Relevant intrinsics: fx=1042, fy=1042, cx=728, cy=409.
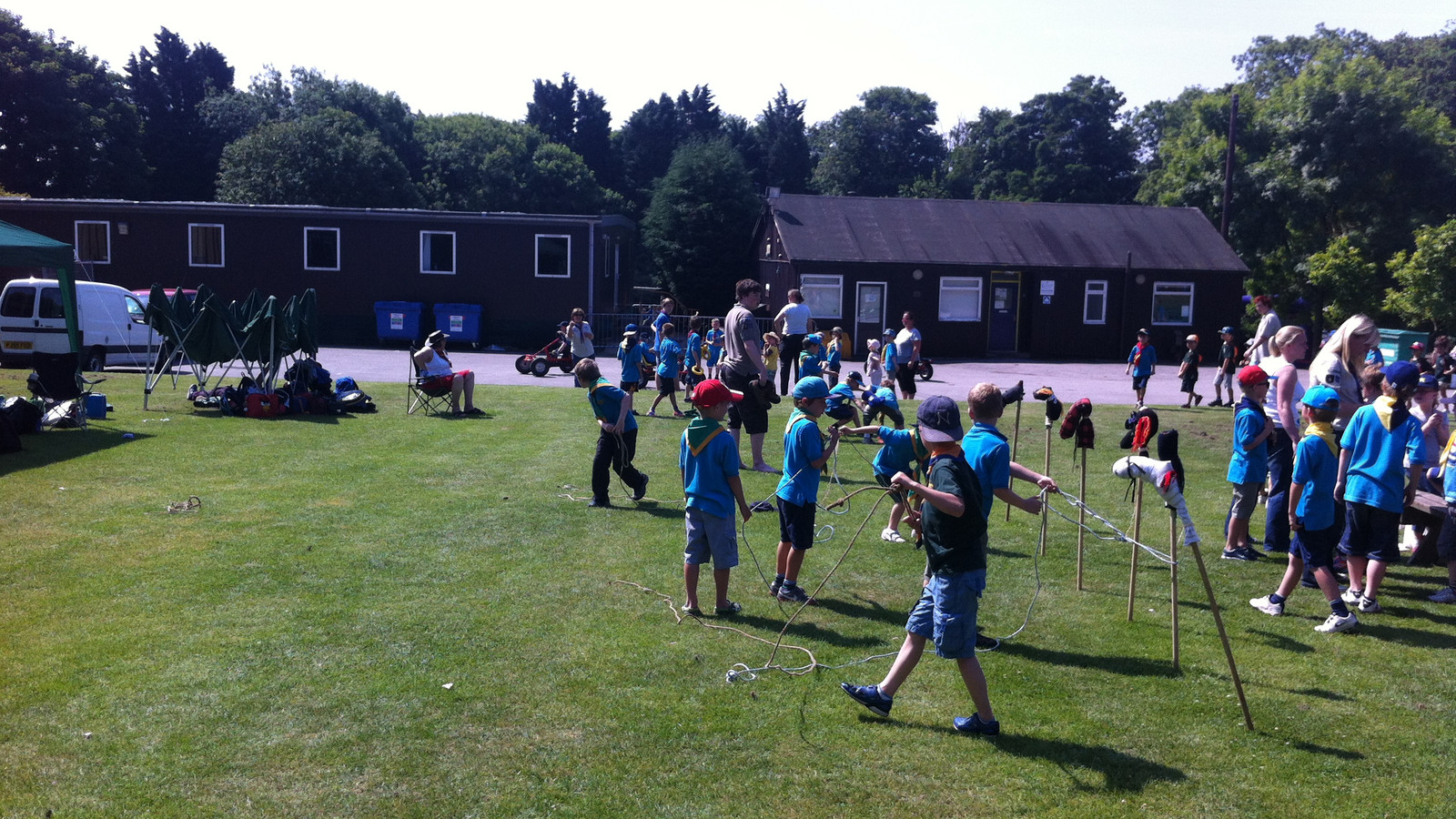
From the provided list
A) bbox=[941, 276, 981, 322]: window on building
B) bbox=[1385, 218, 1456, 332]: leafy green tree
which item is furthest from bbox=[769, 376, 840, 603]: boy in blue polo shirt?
bbox=[1385, 218, 1456, 332]: leafy green tree

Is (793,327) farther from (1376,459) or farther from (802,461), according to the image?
(1376,459)

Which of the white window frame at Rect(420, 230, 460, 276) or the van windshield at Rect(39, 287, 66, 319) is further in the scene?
the white window frame at Rect(420, 230, 460, 276)

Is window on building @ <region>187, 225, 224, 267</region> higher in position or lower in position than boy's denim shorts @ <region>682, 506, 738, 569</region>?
higher

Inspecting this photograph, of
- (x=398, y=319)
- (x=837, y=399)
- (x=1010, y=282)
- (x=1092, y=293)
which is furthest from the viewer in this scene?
(x=1010, y=282)

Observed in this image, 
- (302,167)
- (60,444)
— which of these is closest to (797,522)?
(60,444)

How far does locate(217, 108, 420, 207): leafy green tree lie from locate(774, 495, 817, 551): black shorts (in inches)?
2005

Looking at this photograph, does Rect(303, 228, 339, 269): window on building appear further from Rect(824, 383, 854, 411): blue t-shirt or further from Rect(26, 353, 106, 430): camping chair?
Rect(824, 383, 854, 411): blue t-shirt

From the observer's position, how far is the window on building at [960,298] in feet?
110

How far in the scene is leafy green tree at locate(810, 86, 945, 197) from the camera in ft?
253

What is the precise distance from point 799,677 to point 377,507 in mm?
5720

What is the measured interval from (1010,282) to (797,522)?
28603mm

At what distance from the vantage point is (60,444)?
13484 mm

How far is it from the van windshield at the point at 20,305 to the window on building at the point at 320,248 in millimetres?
11843

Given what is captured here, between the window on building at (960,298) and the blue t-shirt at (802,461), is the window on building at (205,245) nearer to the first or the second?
the window on building at (960,298)
